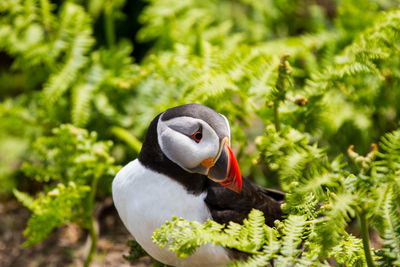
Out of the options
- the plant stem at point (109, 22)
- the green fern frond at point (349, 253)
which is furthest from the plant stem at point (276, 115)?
the plant stem at point (109, 22)

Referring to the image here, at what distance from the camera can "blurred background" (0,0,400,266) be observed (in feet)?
9.33

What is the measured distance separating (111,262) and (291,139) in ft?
5.63

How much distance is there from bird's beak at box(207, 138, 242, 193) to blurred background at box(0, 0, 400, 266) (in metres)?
0.70

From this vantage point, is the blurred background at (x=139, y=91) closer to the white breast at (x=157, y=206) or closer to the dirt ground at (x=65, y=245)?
the dirt ground at (x=65, y=245)

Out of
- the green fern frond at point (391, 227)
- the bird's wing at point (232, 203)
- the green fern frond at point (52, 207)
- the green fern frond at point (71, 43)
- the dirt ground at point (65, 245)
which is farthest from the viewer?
the green fern frond at point (71, 43)

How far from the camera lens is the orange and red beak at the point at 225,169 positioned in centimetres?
203

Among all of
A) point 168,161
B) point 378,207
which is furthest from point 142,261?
point 378,207

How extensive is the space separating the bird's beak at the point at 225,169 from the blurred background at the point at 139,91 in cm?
70

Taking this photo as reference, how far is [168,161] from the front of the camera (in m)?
2.13

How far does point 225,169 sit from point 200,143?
0.16 meters

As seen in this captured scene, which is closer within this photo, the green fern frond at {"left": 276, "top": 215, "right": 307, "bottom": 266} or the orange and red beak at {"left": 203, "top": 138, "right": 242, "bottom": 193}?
the green fern frond at {"left": 276, "top": 215, "right": 307, "bottom": 266}

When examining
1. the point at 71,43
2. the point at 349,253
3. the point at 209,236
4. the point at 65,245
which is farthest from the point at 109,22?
the point at 349,253

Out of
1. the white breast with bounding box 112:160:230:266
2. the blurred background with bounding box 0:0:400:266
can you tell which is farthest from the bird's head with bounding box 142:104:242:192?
the blurred background with bounding box 0:0:400:266

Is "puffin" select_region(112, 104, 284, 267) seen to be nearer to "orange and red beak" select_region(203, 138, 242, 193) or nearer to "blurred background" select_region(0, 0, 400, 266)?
"orange and red beak" select_region(203, 138, 242, 193)
